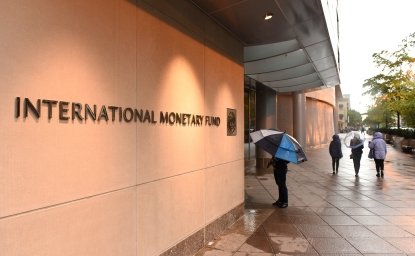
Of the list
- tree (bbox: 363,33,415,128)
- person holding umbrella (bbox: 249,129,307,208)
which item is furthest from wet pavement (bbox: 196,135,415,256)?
tree (bbox: 363,33,415,128)

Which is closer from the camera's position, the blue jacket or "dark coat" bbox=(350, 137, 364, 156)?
the blue jacket

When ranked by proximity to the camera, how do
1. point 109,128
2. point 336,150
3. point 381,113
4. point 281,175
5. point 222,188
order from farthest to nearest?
point 381,113 → point 336,150 → point 281,175 → point 222,188 → point 109,128

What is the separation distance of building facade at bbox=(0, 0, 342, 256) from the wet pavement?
2.87ft

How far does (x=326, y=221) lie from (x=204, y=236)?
116 inches

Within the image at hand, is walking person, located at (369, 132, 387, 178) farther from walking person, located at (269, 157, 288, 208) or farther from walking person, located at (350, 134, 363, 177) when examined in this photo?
walking person, located at (269, 157, 288, 208)

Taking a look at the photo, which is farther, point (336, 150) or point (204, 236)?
point (336, 150)

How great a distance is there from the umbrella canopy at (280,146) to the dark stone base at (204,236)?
5.15 feet

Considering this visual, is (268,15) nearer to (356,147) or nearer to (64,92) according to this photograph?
(64,92)

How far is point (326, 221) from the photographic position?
7.90m

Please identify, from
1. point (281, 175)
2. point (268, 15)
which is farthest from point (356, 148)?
point (268, 15)

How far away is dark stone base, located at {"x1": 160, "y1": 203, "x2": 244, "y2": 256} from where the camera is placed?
17.9ft

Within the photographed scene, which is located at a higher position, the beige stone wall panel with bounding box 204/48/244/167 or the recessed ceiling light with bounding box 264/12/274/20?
the recessed ceiling light with bounding box 264/12/274/20

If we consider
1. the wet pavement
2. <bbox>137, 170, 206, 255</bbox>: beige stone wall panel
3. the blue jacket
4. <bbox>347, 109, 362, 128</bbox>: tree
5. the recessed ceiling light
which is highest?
<bbox>347, 109, 362, 128</bbox>: tree

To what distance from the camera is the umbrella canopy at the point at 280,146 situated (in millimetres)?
8750
